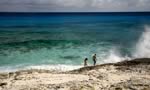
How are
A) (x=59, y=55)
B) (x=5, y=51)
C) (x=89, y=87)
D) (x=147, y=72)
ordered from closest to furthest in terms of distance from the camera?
(x=89, y=87)
(x=147, y=72)
(x=59, y=55)
(x=5, y=51)

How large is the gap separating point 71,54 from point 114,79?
49.8ft

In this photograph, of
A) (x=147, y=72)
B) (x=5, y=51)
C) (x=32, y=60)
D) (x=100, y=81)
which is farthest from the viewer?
A: (x=5, y=51)

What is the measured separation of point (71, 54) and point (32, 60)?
6.14m

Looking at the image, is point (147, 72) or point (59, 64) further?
point (59, 64)

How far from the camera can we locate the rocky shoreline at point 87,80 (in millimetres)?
14766

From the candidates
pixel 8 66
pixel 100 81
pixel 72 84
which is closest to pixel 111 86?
pixel 100 81

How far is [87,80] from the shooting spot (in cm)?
1605

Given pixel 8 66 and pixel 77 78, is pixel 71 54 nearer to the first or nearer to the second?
pixel 8 66

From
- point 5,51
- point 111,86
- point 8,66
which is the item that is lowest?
point 111,86

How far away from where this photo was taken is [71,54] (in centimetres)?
3094

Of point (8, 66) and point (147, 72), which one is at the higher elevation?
point (8, 66)

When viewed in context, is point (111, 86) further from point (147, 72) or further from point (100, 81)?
point (147, 72)

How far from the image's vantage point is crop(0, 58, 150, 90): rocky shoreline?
14.8 metres

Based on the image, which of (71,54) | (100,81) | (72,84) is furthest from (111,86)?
(71,54)
